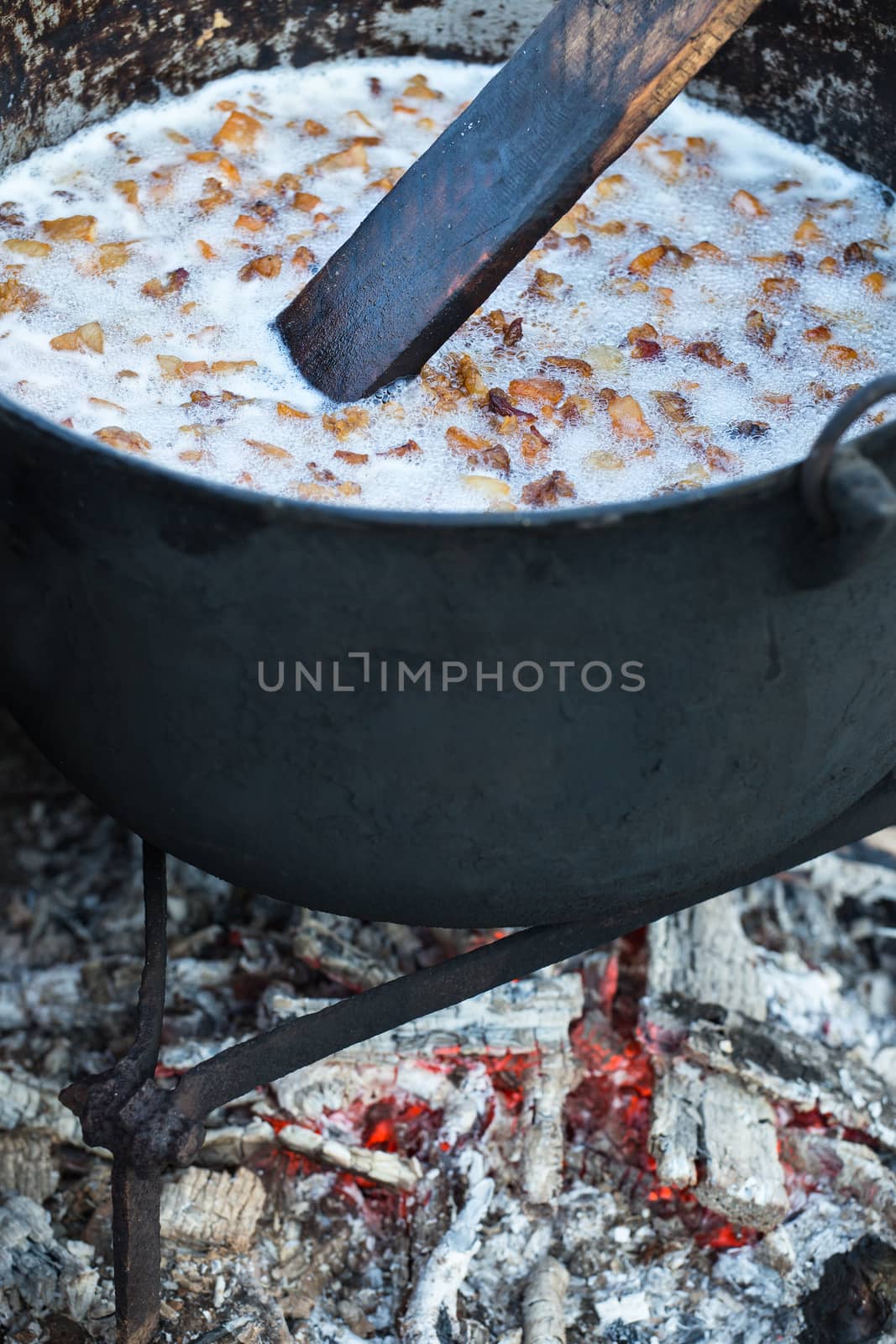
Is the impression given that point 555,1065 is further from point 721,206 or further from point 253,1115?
point 721,206

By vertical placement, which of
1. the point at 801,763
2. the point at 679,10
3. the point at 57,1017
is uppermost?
the point at 679,10

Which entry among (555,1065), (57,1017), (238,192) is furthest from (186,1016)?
(238,192)

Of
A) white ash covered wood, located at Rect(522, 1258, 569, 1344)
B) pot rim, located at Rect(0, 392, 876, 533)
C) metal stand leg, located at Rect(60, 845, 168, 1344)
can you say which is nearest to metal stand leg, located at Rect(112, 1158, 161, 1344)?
metal stand leg, located at Rect(60, 845, 168, 1344)

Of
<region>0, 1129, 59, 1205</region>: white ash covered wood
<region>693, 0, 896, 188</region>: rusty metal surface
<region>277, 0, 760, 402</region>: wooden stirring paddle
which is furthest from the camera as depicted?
<region>693, 0, 896, 188</region>: rusty metal surface

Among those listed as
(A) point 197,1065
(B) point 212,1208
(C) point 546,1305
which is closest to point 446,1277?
(C) point 546,1305

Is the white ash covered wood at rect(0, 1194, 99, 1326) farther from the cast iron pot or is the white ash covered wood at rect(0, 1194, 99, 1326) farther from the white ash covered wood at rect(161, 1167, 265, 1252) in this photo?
the cast iron pot

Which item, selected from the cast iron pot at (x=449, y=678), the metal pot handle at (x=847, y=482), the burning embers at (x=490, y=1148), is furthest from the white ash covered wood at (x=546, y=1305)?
the metal pot handle at (x=847, y=482)
